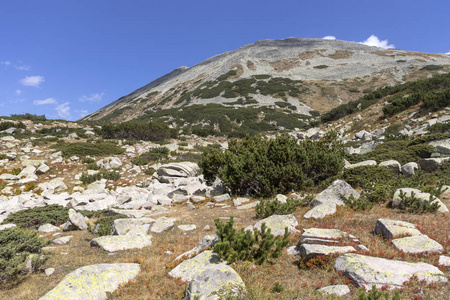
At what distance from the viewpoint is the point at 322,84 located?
204 ft

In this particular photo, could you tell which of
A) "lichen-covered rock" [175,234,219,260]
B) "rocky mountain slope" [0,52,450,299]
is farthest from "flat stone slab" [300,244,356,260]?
"lichen-covered rock" [175,234,219,260]

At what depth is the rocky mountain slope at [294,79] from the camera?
176 ft

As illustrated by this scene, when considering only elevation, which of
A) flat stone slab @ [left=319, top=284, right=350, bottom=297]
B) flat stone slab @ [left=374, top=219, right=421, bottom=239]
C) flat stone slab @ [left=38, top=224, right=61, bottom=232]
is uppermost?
flat stone slab @ [left=38, top=224, right=61, bottom=232]

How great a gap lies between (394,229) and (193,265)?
4.40 meters

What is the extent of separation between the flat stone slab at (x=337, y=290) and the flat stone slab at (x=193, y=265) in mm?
1910

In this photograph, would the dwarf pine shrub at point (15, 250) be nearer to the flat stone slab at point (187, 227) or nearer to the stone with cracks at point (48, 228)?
the stone with cracks at point (48, 228)

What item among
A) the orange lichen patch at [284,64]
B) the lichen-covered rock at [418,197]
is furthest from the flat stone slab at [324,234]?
the orange lichen patch at [284,64]

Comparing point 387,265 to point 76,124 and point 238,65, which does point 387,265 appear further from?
point 238,65

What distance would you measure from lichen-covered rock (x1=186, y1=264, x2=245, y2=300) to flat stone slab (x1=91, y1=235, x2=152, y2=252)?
3.06 metres

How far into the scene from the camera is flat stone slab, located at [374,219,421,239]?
5.20 m

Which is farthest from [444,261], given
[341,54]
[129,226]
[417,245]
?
[341,54]

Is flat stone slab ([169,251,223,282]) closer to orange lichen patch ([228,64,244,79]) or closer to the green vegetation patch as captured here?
the green vegetation patch

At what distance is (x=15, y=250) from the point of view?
195 inches

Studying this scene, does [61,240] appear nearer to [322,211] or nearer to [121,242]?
[121,242]
